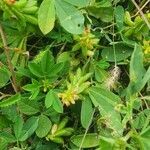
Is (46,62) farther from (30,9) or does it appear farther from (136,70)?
(136,70)

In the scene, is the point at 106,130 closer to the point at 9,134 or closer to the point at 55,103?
the point at 55,103

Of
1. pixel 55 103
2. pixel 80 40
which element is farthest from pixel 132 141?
pixel 80 40

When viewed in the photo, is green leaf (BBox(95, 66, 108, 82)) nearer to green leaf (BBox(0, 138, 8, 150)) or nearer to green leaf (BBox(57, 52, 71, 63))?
green leaf (BBox(57, 52, 71, 63))

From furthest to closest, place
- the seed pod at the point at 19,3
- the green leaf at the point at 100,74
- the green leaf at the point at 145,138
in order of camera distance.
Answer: the green leaf at the point at 100,74, the seed pod at the point at 19,3, the green leaf at the point at 145,138

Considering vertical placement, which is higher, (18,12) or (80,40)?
(18,12)

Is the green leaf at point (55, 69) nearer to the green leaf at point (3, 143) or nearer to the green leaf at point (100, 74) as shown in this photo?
the green leaf at point (100, 74)

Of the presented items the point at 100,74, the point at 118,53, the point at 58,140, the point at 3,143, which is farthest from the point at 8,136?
the point at 118,53

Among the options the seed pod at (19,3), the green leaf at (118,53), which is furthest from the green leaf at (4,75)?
the green leaf at (118,53)
